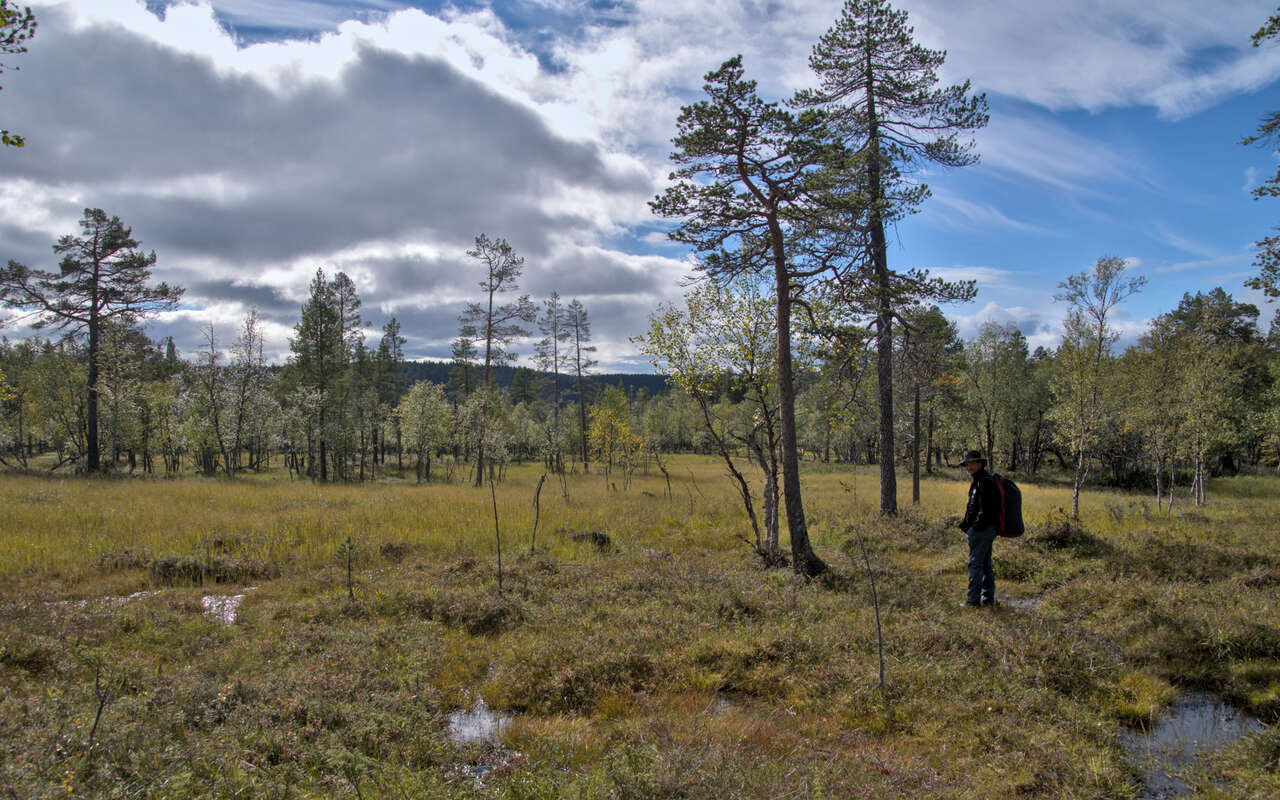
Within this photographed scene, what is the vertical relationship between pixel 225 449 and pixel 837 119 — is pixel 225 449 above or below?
below

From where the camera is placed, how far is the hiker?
8.43 metres

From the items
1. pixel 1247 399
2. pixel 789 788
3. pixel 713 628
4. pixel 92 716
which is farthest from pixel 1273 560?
pixel 1247 399

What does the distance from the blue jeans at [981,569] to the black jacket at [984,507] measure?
95 mm

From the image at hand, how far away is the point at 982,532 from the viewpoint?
8.43 metres

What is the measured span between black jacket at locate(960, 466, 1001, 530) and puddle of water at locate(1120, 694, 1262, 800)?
2.96 m

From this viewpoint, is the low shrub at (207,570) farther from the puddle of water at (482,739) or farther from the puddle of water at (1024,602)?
the puddle of water at (1024,602)

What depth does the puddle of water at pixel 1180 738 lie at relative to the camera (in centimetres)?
441

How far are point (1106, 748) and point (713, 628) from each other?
4.42m

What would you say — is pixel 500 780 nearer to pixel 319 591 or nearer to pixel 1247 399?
pixel 319 591

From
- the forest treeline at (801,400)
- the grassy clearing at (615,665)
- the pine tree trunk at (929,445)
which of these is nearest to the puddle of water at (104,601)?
the grassy clearing at (615,665)

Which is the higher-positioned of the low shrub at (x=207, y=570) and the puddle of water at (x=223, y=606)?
the low shrub at (x=207, y=570)

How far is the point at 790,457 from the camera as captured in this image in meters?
10.1

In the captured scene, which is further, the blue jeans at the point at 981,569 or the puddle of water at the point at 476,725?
the blue jeans at the point at 981,569

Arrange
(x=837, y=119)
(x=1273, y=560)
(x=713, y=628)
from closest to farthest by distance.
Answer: (x=713, y=628) < (x=1273, y=560) < (x=837, y=119)
